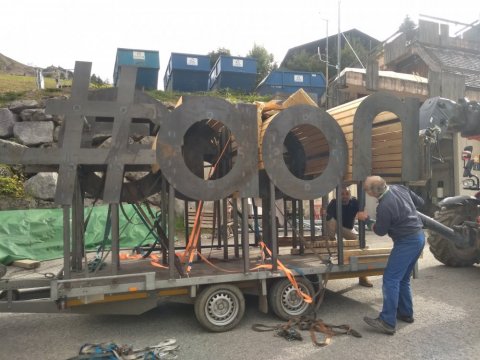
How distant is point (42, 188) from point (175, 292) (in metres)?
9.70

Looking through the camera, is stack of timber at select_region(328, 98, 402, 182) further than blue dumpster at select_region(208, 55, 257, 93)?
No

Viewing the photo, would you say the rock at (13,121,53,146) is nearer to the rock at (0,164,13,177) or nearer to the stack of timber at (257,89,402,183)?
the rock at (0,164,13,177)

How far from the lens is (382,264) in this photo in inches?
234

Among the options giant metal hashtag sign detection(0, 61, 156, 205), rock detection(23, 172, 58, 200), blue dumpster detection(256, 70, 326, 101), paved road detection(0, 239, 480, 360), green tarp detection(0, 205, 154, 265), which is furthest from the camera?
blue dumpster detection(256, 70, 326, 101)

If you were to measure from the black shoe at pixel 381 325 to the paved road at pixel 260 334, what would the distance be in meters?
0.06

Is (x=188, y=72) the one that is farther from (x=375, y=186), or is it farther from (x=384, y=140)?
(x=375, y=186)

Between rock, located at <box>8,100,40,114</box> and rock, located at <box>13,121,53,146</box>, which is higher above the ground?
rock, located at <box>8,100,40,114</box>

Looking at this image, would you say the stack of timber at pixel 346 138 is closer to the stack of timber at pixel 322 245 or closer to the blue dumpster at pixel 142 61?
the stack of timber at pixel 322 245

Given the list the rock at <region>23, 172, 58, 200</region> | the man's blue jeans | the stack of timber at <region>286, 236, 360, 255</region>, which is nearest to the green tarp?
the rock at <region>23, 172, 58, 200</region>

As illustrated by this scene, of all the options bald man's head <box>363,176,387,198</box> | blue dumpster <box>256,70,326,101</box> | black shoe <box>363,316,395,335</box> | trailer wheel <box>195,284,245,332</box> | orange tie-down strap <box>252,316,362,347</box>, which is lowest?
orange tie-down strap <box>252,316,362,347</box>

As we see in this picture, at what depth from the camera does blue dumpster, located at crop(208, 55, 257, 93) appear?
19.1m

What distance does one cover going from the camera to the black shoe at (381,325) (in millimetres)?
4965

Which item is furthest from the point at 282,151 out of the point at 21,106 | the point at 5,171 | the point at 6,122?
the point at 21,106

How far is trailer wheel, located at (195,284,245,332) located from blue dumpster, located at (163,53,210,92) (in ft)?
49.5
